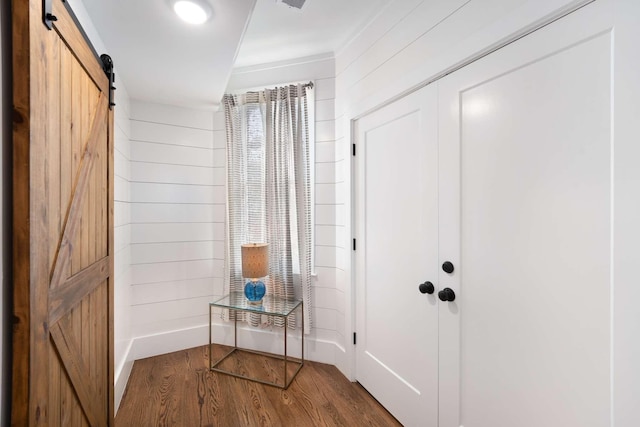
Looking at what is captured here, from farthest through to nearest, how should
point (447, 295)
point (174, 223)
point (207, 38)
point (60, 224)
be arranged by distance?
point (174, 223)
point (207, 38)
point (447, 295)
point (60, 224)

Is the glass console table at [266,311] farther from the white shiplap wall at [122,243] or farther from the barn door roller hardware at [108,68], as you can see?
the barn door roller hardware at [108,68]

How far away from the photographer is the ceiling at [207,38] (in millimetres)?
1555

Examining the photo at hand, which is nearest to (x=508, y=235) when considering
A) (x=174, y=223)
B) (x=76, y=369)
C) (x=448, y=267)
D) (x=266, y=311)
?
(x=448, y=267)

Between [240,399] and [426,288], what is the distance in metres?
1.49

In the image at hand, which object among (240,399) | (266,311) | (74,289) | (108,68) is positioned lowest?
(240,399)

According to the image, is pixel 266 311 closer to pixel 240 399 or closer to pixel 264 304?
pixel 264 304

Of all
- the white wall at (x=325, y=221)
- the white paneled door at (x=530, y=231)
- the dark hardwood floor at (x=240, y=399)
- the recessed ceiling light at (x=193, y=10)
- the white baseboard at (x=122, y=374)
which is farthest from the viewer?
the white wall at (x=325, y=221)

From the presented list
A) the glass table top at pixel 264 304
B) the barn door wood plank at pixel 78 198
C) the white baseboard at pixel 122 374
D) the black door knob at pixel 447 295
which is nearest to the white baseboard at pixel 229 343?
the white baseboard at pixel 122 374

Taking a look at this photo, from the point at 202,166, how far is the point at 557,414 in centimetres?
294

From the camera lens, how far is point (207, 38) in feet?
5.77

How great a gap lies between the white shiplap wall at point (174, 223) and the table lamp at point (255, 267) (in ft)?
2.04

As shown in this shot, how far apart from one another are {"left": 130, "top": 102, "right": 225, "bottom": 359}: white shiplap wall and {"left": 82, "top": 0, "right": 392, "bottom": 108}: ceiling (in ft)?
0.83

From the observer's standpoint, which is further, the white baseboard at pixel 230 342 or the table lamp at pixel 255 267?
the white baseboard at pixel 230 342

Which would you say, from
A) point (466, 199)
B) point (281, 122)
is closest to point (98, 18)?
point (281, 122)
